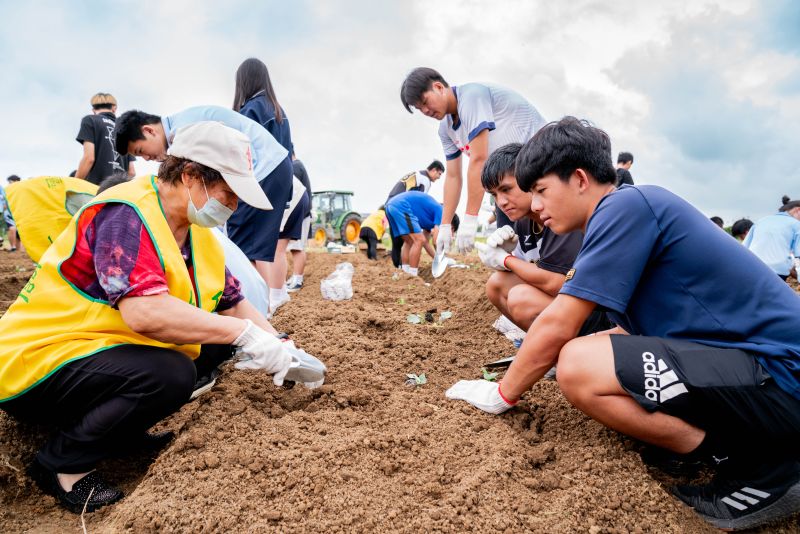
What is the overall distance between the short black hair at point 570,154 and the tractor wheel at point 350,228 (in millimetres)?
12569

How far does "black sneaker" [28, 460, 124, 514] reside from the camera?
67.5 inches

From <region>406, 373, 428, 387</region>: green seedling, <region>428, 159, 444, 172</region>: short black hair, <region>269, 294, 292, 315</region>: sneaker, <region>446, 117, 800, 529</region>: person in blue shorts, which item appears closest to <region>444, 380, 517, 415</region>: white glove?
<region>406, 373, 428, 387</region>: green seedling

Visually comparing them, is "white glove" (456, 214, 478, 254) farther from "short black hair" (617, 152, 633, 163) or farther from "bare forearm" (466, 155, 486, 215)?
"short black hair" (617, 152, 633, 163)

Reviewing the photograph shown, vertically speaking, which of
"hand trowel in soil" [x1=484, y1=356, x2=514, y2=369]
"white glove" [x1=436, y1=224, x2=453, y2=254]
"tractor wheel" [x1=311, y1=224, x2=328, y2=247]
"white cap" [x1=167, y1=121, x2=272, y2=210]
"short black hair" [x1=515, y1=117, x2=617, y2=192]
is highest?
"short black hair" [x1=515, y1=117, x2=617, y2=192]

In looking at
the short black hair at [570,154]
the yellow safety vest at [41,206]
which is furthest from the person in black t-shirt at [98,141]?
the short black hair at [570,154]

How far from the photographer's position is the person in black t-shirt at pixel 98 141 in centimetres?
465

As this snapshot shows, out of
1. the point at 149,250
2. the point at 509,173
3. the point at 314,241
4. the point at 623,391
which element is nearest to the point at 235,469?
the point at 149,250

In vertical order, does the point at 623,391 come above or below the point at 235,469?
above

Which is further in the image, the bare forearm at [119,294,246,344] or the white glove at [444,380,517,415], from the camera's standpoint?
the white glove at [444,380,517,415]

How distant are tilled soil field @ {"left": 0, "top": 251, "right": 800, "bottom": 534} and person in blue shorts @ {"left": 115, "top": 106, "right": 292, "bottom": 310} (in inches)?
46.6

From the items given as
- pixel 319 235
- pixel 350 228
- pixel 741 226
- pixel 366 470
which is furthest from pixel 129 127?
pixel 319 235

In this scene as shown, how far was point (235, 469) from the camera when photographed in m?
1.71

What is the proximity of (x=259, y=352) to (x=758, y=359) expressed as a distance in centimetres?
164

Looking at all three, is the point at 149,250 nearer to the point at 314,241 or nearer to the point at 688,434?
the point at 688,434
